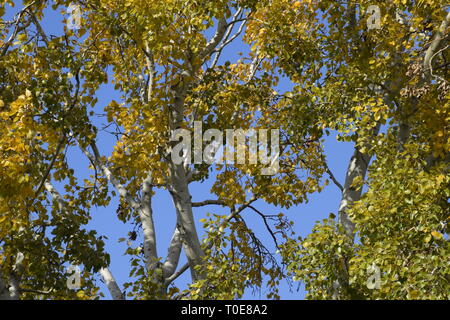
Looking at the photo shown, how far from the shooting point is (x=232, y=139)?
14953 mm

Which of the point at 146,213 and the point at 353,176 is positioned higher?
the point at 353,176

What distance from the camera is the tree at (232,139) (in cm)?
1078

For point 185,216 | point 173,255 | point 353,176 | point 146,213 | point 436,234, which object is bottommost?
point 436,234

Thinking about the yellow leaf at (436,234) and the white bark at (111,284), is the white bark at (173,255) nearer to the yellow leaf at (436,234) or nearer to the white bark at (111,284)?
the white bark at (111,284)

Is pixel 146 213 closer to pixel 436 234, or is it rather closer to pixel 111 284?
pixel 111 284

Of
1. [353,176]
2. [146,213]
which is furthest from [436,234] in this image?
[146,213]

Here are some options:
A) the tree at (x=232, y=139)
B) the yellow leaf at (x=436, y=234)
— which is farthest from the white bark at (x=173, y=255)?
the yellow leaf at (x=436, y=234)

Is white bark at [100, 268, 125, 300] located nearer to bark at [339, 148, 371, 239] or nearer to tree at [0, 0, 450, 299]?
tree at [0, 0, 450, 299]

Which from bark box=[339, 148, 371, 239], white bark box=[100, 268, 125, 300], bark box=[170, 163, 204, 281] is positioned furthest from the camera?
bark box=[339, 148, 371, 239]

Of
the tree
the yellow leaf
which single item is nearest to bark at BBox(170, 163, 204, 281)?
the tree

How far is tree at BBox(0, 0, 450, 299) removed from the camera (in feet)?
35.4

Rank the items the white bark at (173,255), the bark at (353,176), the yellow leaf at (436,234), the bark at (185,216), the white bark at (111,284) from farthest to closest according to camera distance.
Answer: the white bark at (173,255) → the bark at (353,176) → the bark at (185,216) → the white bark at (111,284) → the yellow leaf at (436,234)

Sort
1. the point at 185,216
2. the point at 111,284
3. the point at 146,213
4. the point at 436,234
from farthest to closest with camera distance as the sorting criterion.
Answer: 1. the point at 146,213
2. the point at 185,216
3. the point at 111,284
4. the point at 436,234
